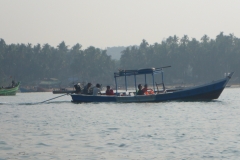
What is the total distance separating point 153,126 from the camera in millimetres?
33688

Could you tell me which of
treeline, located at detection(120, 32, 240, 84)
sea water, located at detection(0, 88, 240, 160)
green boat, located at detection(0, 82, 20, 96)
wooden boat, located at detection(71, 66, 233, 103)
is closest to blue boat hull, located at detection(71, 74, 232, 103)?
wooden boat, located at detection(71, 66, 233, 103)

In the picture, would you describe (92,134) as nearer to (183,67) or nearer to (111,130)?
(111,130)

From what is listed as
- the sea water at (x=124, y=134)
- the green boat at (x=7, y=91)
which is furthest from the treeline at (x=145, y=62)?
the sea water at (x=124, y=134)

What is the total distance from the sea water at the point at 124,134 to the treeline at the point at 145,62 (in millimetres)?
126570

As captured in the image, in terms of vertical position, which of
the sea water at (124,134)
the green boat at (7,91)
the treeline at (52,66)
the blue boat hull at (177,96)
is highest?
the treeline at (52,66)

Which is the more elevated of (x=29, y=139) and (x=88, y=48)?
(x=88, y=48)

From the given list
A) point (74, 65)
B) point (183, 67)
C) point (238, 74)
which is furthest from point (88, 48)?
point (238, 74)

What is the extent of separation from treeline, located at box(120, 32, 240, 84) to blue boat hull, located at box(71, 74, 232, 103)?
372ft

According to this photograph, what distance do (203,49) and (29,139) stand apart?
5946 inches

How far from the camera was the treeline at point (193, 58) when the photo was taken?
170875mm

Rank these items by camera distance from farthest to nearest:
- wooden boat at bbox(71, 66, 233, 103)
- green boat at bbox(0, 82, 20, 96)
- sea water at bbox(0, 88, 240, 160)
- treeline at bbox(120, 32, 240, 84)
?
treeline at bbox(120, 32, 240, 84) < green boat at bbox(0, 82, 20, 96) < wooden boat at bbox(71, 66, 233, 103) < sea water at bbox(0, 88, 240, 160)

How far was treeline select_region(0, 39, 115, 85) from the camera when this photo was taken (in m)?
186

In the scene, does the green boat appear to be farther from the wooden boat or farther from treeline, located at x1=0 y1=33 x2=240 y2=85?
treeline, located at x1=0 y1=33 x2=240 y2=85

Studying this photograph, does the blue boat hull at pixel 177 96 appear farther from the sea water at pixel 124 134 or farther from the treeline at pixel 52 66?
the treeline at pixel 52 66
